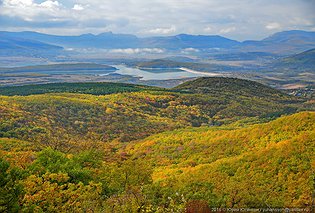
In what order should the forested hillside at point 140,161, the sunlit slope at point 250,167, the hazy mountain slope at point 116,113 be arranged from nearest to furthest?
1. the forested hillside at point 140,161
2. the sunlit slope at point 250,167
3. the hazy mountain slope at point 116,113

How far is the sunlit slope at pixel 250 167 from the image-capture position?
96.5 feet

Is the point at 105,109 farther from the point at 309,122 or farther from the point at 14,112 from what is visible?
the point at 309,122

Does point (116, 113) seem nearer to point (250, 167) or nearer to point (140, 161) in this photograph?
point (140, 161)

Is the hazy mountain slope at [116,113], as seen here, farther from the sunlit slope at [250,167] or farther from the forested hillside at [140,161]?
the sunlit slope at [250,167]

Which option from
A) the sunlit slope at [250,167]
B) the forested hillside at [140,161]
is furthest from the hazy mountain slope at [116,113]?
the sunlit slope at [250,167]

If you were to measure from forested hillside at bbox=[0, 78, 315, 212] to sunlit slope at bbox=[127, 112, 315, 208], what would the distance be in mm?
105

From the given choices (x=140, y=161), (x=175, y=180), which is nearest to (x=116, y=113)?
(x=140, y=161)

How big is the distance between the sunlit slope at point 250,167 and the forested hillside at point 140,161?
0.35 ft

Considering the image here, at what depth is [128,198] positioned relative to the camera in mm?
26094

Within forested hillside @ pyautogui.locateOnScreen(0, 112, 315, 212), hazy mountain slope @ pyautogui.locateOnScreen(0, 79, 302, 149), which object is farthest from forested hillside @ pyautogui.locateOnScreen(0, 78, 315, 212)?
hazy mountain slope @ pyautogui.locateOnScreen(0, 79, 302, 149)

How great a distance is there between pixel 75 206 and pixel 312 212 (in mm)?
15831

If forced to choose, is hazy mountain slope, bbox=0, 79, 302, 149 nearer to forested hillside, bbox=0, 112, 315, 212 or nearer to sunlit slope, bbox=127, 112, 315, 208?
sunlit slope, bbox=127, 112, 315, 208

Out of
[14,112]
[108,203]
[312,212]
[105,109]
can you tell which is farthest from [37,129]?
[312,212]

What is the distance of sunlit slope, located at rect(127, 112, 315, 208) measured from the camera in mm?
29406
